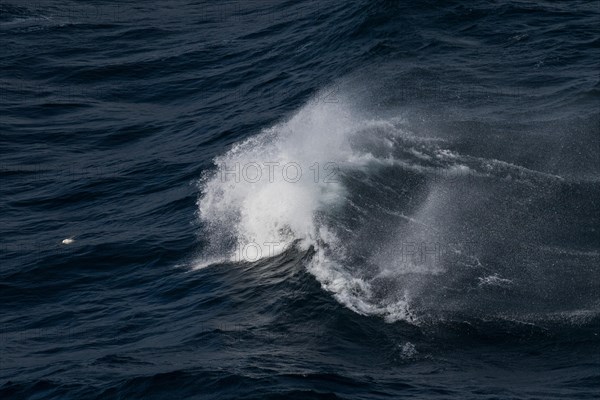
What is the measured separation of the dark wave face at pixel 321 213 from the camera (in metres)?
28.3

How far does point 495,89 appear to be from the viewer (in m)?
43.3

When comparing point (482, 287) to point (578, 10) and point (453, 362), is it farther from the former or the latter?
point (578, 10)

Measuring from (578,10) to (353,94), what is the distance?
519 inches

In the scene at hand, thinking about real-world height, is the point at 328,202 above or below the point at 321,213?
above

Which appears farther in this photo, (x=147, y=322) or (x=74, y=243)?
(x=74, y=243)

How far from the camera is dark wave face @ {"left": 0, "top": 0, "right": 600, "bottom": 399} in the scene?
2828 cm

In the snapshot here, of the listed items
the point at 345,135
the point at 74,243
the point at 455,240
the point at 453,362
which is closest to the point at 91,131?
the point at 74,243

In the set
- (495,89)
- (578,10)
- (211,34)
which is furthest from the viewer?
(211,34)

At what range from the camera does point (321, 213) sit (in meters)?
36.1

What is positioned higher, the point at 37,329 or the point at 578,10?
the point at 578,10

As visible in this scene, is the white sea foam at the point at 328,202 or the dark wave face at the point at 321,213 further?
the white sea foam at the point at 328,202

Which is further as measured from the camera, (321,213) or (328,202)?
(328,202)

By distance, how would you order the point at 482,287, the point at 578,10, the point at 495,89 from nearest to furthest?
the point at 482,287 < the point at 495,89 < the point at 578,10

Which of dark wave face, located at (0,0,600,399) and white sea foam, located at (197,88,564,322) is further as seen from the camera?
white sea foam, located at (197,88,564,322)
